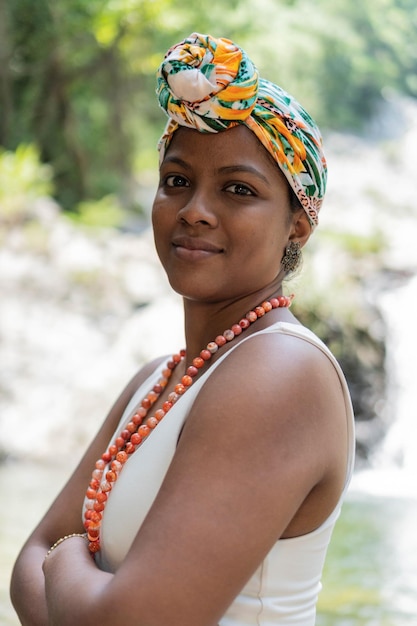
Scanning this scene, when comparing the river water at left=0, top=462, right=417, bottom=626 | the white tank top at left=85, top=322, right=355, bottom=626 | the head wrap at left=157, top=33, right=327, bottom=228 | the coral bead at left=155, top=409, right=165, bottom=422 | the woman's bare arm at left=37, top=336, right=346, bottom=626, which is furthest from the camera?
the river water at left=0, top=462, right=417, bottom=626

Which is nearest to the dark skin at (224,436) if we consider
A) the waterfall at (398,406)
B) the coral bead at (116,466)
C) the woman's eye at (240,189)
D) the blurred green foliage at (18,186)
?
the woman's eye at (240,189)

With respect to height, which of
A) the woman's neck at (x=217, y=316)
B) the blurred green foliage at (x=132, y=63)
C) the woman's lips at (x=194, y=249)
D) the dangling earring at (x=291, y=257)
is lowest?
the woman's neck at (x=217, y=316)

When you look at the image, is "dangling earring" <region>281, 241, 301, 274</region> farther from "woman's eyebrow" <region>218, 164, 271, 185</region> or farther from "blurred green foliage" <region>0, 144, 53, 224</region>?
"blurred green foliage" <region>0, 144, 53, 224</region>

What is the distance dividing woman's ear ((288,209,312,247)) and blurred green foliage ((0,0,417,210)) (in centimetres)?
1356

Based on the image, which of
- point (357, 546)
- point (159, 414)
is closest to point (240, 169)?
point (159, 414)

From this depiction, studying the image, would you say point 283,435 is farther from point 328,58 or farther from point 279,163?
point 328,58

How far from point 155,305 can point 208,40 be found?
7.92 meters

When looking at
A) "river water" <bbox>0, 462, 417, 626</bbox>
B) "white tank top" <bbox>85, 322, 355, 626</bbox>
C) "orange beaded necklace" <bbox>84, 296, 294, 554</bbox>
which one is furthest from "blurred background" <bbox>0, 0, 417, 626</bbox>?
"white tank top" <bbox>85, 322, 355, 626</bbox>

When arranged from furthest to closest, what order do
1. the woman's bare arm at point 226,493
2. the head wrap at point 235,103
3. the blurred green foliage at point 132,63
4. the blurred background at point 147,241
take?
the blurred green foliage at point 132,63, the blurred background at point 147,241, the head wrap at point 235,103, the woman's bare arm at point 226,493

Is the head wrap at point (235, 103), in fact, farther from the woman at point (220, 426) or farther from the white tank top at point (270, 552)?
the white tank top at point (270, 552)

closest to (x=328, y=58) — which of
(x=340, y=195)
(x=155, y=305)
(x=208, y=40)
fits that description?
(x=340, y=195)

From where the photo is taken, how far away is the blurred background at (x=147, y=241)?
23.4 feet

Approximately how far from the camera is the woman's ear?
5.49 ft

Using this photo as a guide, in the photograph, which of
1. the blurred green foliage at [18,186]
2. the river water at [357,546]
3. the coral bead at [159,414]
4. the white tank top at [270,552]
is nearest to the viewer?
the white tank top at [270,552]
